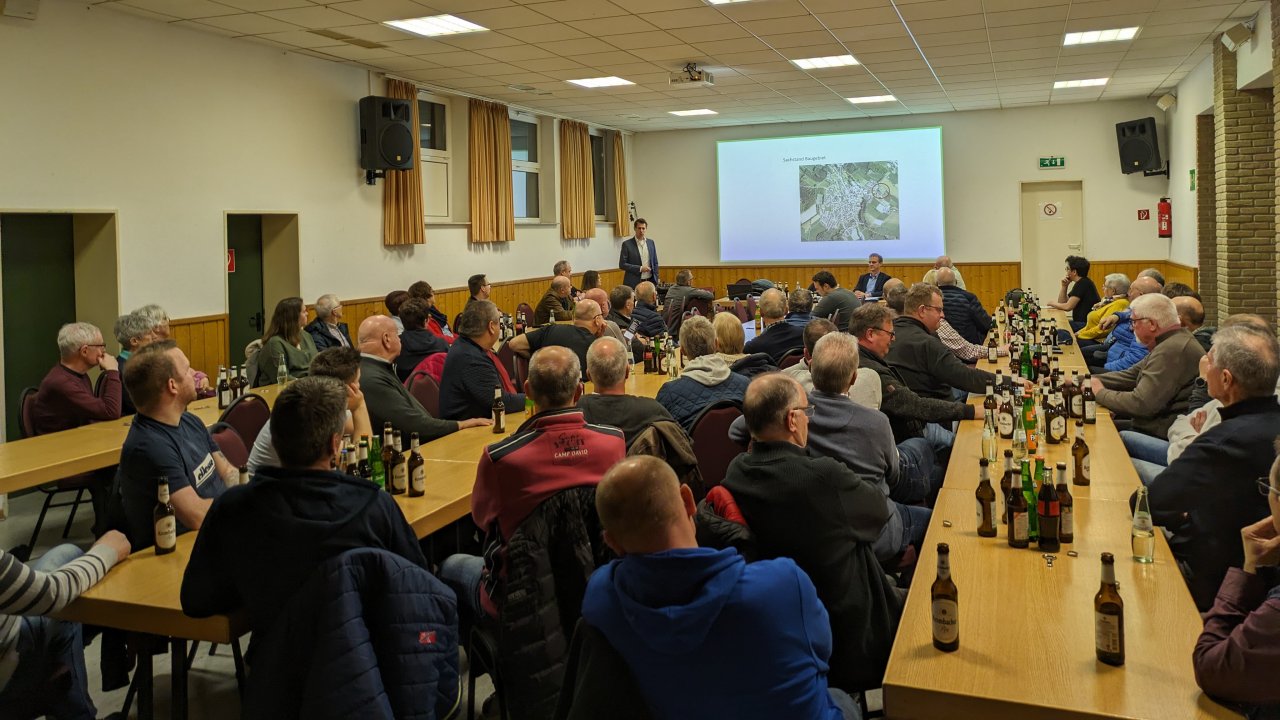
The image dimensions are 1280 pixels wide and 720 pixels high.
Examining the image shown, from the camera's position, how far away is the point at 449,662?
2537 mm

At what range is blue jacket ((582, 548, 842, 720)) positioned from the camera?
182 cm

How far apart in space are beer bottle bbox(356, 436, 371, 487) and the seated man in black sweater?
1149 mm

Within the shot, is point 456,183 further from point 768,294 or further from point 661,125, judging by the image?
point 768,294

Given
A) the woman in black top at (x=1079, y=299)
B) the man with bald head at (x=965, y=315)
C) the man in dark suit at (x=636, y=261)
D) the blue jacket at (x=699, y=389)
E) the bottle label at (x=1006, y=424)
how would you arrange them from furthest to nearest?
the man in dark suit at (x=636, y=261), the woman in black top at (x=1079, y=299), the man with bald head at (x=965, y=315), the blue jacket at (x=699, y=389), the bottle label at (x=1006, y=424)

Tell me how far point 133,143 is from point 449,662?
674 centimetres

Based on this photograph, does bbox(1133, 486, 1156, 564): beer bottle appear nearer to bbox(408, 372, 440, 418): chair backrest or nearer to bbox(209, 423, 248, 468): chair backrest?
bbox(209, 423, 248, 468): chair backrest

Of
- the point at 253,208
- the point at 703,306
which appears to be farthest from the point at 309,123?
the point at 703,306

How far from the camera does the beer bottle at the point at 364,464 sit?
3734mm

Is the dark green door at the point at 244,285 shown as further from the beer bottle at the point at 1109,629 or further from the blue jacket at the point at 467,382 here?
the beer bottle at the point at 1109,629

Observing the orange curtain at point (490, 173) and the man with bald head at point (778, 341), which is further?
the orange curtain at point (490, 173)

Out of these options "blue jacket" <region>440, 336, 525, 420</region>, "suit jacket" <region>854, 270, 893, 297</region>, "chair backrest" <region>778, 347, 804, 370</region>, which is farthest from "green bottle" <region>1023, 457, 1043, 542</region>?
"suit jacket" <region>854, 270, 893, 297</region>

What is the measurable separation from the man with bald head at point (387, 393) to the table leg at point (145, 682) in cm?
193

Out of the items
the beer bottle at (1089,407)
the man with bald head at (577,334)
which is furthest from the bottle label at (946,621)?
the man with bald head at (577,334)

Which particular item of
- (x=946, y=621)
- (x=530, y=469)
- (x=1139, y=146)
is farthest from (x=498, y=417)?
(x=1139, y=146)
